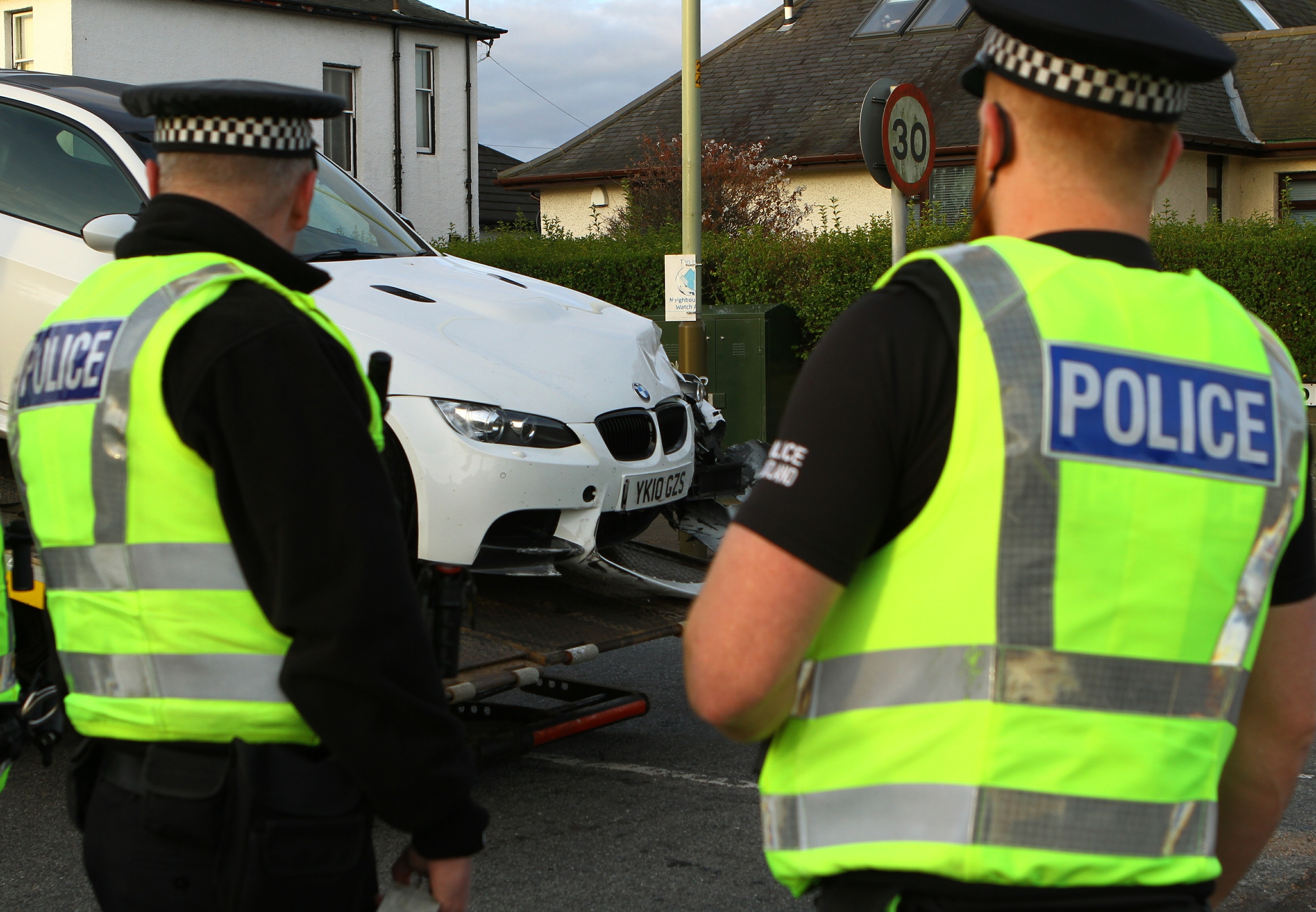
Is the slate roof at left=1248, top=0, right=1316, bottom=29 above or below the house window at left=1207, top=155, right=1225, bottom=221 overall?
above

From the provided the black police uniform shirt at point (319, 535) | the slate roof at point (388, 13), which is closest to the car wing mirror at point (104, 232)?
the black police uniform shirt at point (319, 535)

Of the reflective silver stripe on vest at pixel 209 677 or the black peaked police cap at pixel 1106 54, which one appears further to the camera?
the reflective silver stripe on vest at pixel 209 677

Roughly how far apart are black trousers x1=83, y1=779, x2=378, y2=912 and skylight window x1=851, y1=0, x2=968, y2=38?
24810mm

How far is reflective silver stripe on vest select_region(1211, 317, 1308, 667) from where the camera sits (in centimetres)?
160

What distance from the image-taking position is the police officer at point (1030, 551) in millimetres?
1503

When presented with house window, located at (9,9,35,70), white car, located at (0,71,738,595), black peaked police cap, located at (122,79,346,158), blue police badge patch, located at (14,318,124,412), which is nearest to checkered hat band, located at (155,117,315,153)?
black peaked police cap, located at (122,79,346,158)

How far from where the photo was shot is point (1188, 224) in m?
14.2

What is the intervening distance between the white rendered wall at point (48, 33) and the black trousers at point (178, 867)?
23.4m

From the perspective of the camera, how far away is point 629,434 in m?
5.18

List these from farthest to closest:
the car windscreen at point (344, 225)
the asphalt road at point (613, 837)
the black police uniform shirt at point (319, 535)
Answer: the car windscreen at point (344, 225) → the asphalt road at point (613, 837) → the black police uniform shirt at point (319, 535)

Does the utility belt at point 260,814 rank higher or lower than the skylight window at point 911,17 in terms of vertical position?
lower

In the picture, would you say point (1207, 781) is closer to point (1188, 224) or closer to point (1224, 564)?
point (1224, 564)

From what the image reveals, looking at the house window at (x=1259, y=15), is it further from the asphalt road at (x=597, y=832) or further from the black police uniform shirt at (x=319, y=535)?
the black police uniform shirt at (x=319, y=535)

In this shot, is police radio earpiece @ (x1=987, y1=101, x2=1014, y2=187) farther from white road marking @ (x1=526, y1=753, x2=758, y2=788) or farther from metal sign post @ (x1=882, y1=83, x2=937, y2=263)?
metal sign post @ (x1=882, y1=83, x2=937, y2=263)
